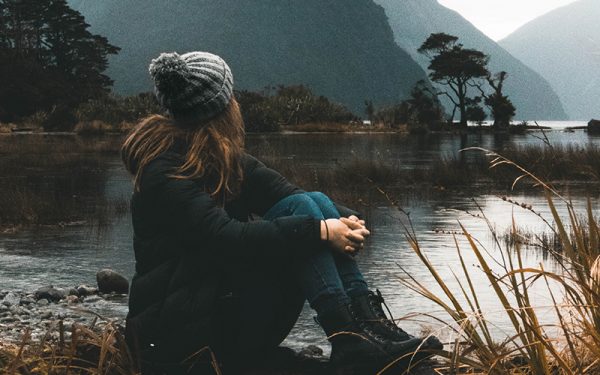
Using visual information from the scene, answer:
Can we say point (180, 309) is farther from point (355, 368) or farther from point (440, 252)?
point (440, 252)

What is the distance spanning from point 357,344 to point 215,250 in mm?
553

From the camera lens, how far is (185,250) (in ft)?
9.39

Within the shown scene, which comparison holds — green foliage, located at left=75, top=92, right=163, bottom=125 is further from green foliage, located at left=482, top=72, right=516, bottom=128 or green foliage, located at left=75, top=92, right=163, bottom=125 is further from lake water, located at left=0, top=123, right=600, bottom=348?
lake water, located at left=0, top=123, right=600, bottom=348

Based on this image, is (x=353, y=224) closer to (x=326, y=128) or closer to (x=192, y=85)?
(x=192, y=85)

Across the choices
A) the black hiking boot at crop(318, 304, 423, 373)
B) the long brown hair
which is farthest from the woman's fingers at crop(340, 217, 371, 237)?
the long brown hair

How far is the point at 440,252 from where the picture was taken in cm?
739

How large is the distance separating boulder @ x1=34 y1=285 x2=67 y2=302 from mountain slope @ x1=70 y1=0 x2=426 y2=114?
527ft

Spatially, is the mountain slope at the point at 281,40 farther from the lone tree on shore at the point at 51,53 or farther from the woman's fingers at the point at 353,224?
the woman's fingers at the point at 353,224

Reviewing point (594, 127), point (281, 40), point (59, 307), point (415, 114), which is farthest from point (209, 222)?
point (281, 40)

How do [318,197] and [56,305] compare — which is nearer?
[318,197]

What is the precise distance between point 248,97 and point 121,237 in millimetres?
46821

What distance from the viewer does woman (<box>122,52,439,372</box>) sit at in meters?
2.83

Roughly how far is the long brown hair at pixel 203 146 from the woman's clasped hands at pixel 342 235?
326 mm

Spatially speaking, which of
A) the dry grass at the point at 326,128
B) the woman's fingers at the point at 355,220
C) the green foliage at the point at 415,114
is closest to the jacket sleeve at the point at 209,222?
the woman's fingers at the point at 355,220
